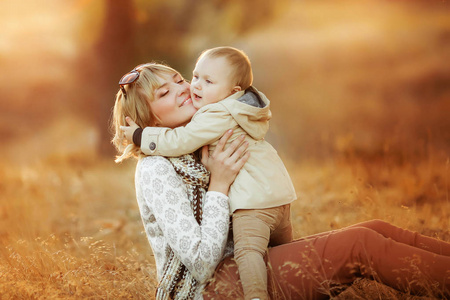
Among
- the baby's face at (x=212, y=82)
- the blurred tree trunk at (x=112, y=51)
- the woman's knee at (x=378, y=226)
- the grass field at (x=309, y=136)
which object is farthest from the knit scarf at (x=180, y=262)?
the blurred tree trunk at (x=112, y=51)

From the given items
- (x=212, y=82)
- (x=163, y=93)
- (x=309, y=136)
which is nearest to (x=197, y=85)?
(x=212, y=82)

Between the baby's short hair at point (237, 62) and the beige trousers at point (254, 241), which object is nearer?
the beige trousers at point (254, 241)

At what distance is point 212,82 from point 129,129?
53 centimetres

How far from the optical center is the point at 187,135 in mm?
2439

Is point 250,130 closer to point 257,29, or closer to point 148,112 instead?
point 148,112

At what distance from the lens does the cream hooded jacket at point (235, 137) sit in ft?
7.93

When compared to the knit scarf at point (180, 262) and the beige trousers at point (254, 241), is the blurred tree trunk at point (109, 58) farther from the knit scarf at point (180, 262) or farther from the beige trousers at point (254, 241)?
the beige trousers at point (254, 241)

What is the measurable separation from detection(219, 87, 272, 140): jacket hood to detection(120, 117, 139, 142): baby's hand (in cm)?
50

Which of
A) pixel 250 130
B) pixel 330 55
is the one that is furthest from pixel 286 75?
pixel 250 130

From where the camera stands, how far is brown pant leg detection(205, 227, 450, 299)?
2033 millimetres

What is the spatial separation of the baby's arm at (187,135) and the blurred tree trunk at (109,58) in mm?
6029

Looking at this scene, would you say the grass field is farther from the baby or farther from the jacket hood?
the jacket hood

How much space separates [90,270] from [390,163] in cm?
442

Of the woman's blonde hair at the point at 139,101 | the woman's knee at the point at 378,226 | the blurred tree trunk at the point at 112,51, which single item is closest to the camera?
the woman's knee at the point at 378,226
